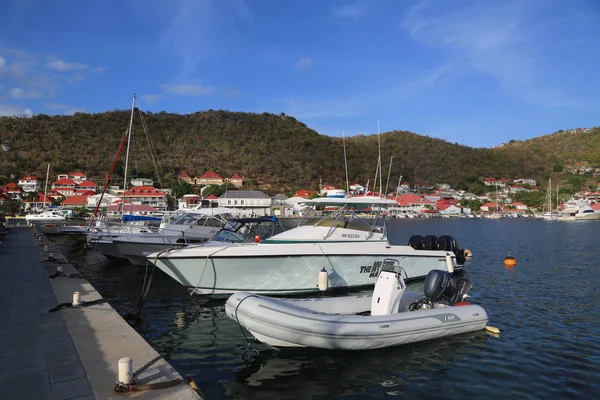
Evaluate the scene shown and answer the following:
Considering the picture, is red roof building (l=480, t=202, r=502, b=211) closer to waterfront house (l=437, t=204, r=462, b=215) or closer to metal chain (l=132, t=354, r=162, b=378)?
waterfront house (l=437, t=204, r=462, b=215)

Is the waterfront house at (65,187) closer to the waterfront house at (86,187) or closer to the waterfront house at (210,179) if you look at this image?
the waterfront house at (86,187)

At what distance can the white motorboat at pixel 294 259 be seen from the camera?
11594 mm

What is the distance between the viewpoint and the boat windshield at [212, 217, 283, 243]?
15.0m

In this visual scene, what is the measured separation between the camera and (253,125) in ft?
542

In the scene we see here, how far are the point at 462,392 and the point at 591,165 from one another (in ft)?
644

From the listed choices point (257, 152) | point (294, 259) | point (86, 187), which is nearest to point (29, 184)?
point (86, 187)

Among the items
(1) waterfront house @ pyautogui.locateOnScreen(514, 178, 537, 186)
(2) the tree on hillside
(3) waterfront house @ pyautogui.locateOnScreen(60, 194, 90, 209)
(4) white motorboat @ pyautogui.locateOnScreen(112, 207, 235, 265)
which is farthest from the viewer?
(1) waterfront house @ pyautogui.locateOnScreen(514, 178, 537, 186)

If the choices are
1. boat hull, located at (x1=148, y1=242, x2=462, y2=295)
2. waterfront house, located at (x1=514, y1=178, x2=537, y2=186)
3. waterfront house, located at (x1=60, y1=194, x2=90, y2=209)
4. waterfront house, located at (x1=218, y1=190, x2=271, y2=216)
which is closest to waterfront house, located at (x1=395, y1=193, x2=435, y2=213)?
waterfront house, located at (x1=218, y1=190, x2=271, y2=216)

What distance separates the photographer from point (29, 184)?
92.0 metres

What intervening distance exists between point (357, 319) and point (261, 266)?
451cm

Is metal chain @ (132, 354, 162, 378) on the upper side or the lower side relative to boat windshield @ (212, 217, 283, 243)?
lower

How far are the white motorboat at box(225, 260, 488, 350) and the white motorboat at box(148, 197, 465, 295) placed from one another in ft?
8.69

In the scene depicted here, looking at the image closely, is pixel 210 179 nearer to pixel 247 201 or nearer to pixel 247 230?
pixel 247 201

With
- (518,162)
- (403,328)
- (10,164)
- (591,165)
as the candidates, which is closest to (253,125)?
(10,164)
